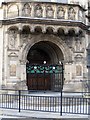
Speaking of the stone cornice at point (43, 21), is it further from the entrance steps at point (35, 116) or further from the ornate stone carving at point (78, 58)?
the entrance steps at point (35, 116)

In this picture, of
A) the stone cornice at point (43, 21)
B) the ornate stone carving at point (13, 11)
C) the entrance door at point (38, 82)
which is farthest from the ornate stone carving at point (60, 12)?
the entrance door at point (38, 82)

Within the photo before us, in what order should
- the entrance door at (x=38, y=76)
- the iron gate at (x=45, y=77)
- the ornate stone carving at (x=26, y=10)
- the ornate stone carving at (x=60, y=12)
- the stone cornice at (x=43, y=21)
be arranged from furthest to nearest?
the entrance door at (x=38, y=76) → the iron gate at (x=45, y=77) → the ornate stone carving at (x=60, y=12) → the ornate stone carving at (x=26, y=10) → the stone cornice at (x=43, y=21)

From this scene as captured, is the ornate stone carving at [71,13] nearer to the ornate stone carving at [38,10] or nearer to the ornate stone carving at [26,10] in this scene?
the ornate stone carving at [38,10]

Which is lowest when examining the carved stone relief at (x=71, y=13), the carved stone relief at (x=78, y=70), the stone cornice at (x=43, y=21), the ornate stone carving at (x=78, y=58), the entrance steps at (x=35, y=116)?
the entrance steps at (x=35, y=116)

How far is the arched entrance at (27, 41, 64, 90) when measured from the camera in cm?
1957

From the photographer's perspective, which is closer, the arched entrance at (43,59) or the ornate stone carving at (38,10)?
the ornate stone carving at (38,10)

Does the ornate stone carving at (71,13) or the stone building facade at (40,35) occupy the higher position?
the ornate stone carving at (71,13)

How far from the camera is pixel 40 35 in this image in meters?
18.3

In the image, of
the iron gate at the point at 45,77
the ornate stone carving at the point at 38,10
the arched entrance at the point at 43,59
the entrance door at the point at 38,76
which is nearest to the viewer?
the ornate stone carving at the point at 38,10

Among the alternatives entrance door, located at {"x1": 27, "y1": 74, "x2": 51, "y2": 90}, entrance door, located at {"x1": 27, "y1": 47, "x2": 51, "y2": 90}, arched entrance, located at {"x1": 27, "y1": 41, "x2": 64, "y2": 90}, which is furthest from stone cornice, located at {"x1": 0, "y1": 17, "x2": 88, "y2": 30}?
entrance door, located at {"x1": 27, "y1": 74, "x2": 51, "y2": 90}

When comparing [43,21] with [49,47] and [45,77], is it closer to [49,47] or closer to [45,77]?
[49,47]

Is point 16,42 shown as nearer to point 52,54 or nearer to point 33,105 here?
point 52,54

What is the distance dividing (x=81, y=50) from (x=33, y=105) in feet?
22.7

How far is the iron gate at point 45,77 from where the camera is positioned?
59.8 ft
